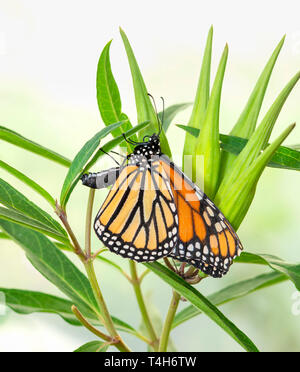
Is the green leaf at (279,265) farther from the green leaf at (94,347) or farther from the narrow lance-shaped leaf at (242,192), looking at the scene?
the green leaf at (94,347)

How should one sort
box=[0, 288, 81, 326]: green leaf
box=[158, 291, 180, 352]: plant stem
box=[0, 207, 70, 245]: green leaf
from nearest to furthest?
box=[0, 207, 70, 245]: green leaf, box=[158, 291, 180, 352]: plant stem, box=[0, 288, 81, 326]: green leaf

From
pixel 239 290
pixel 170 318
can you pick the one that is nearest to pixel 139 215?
pixel 170 318

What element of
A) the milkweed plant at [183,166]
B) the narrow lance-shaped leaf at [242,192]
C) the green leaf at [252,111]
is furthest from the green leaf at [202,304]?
the green leaf at [252,111]

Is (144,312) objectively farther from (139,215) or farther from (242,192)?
(242,192)

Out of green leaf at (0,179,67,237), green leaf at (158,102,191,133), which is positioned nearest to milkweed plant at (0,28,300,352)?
green leaf at (0,179,67,237)

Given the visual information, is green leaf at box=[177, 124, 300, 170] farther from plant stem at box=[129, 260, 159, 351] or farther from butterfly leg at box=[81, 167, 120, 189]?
plant stem at box=[129, 260, 159, 351]
